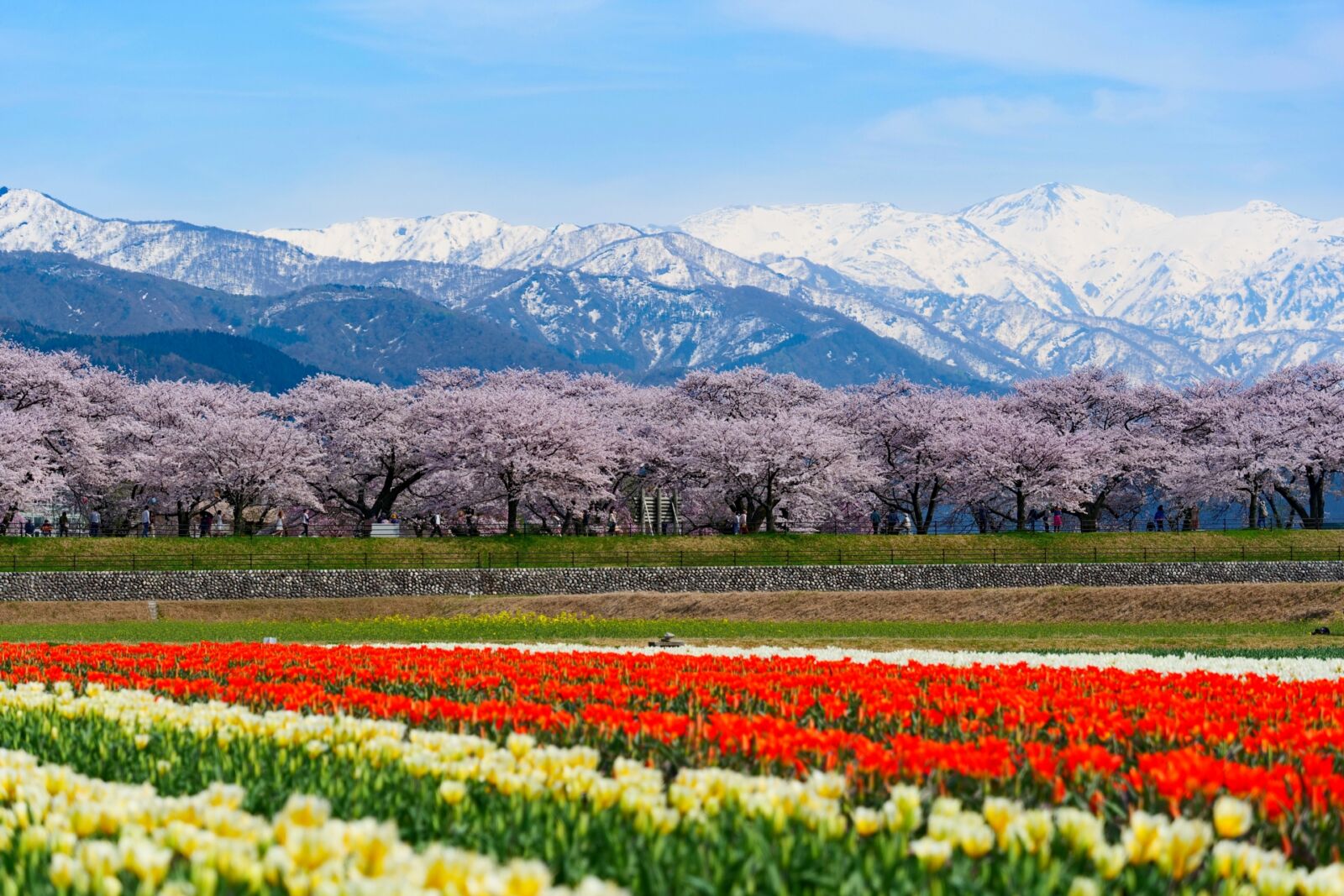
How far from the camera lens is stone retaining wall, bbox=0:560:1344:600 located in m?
50.4

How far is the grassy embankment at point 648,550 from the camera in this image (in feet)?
183

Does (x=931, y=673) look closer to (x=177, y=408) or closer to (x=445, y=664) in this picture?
(x=445, y=664)

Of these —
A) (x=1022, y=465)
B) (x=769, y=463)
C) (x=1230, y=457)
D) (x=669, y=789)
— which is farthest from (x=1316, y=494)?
(x=669, y=789)

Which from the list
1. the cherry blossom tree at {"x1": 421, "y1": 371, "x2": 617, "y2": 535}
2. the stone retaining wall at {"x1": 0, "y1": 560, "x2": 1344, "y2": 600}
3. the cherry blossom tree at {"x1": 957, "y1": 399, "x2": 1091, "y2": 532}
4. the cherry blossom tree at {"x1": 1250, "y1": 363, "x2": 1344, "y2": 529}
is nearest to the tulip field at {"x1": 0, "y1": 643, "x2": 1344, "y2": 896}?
the stone retaining wall at {"x1": 0, "y1": 560, "x2": 1344, "y2": 600}

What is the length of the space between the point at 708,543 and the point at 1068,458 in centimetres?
2470

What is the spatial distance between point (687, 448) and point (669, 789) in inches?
2669

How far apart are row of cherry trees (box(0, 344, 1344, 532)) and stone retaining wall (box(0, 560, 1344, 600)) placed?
13.6 m

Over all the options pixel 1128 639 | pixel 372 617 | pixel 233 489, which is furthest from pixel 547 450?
pixel 1128 639

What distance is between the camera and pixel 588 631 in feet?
115

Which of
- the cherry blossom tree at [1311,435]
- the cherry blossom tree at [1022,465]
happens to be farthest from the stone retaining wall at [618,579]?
the cherry blossom tree at [1311,435]

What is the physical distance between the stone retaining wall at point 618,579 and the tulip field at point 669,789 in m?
39.9

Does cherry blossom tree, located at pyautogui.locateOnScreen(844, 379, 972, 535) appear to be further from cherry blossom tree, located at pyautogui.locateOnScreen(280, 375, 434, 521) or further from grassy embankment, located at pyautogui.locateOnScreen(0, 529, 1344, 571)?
cherry blossom tree, located at pyautogui.locateOnScreen(280, 375, 434, 521)

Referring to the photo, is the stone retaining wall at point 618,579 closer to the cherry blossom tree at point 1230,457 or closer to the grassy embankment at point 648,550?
the grassy embankment at point 648,550

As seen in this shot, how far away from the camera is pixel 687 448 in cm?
7450
